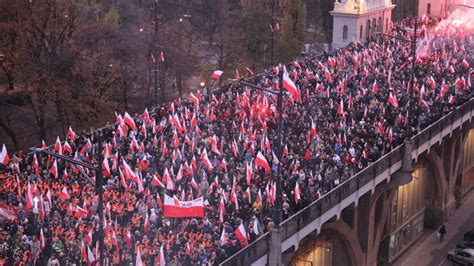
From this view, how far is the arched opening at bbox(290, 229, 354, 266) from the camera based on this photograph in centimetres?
3425

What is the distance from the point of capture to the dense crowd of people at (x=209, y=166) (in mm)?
26384

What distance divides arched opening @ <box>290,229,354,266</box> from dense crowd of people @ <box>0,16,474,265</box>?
3.32 meters

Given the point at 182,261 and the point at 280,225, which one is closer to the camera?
the point at 182,261

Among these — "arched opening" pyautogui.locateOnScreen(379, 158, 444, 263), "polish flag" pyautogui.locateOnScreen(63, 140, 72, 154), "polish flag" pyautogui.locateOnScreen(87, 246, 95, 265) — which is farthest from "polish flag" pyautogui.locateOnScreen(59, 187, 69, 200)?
"arched opening" pyautogui.locateOnScreen(379, 158, 444, 263)

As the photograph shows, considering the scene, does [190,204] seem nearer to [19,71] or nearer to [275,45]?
[19,71]

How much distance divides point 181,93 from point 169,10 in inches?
1225

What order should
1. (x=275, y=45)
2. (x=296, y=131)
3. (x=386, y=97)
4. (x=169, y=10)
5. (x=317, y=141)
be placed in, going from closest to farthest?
(x=317, y=141) → (x=296, y=131) → (x=386, y=97) → (x=275, y=45) → (x=169, y=10)

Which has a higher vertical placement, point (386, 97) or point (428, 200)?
point (386, 97)

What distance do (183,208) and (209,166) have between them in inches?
236

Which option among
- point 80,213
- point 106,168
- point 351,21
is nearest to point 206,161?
point 106,168

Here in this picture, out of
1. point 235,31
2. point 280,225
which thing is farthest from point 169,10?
point 280,225

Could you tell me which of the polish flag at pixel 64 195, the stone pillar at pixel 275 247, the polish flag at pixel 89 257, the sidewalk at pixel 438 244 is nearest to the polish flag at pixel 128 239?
the polish flag at pixel 89 257

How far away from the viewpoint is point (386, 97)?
4694cm

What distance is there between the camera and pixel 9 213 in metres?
28.4
